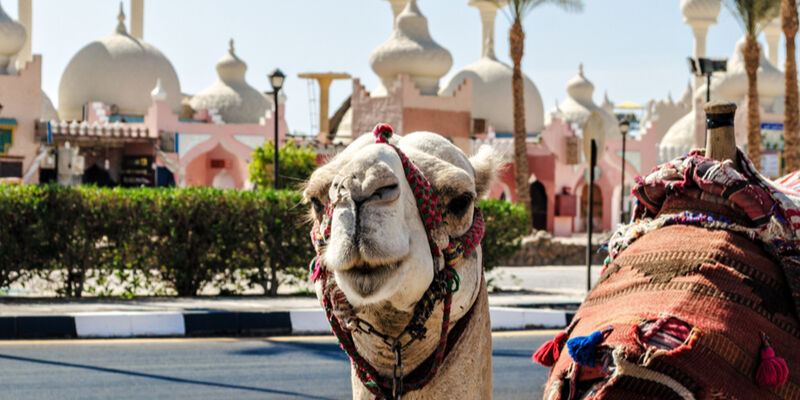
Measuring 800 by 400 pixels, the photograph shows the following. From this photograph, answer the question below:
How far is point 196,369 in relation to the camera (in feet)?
28.4

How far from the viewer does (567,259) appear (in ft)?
84.4

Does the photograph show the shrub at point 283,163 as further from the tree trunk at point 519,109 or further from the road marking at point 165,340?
the road marking at point 165,340

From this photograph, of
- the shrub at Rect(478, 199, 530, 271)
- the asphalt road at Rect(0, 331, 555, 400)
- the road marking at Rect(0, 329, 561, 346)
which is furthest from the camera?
the shrub at Rect(478, 199, 530, 271)

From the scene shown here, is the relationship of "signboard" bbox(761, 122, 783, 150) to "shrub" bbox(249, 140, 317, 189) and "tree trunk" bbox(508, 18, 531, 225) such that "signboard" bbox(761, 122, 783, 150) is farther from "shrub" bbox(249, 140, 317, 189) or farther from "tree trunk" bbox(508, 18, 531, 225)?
"shrub" bbox(249, 140, 317, 189)

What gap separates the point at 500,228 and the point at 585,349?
554 inches

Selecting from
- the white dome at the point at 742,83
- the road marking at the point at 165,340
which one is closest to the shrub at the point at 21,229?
the road marking at the point at 165,340

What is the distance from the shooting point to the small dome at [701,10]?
45.5 m

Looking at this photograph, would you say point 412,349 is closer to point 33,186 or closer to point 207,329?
point 207,329

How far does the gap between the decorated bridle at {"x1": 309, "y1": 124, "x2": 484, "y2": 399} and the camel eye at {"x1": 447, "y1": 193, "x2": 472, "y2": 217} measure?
0.19 feet

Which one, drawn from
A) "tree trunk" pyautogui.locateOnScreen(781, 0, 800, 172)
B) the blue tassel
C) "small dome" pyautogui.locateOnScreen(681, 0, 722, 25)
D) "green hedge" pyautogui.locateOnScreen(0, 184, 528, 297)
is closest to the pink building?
"tree trunk" pyautogui.locateOnScreen(781, 0, 800, 172)

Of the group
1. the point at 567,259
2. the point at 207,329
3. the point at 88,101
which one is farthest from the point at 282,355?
the point at 88,101

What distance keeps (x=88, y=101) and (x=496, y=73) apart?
56.0ft

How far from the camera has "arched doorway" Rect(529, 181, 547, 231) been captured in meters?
36.8

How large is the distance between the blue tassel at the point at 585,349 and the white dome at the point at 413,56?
119ft
